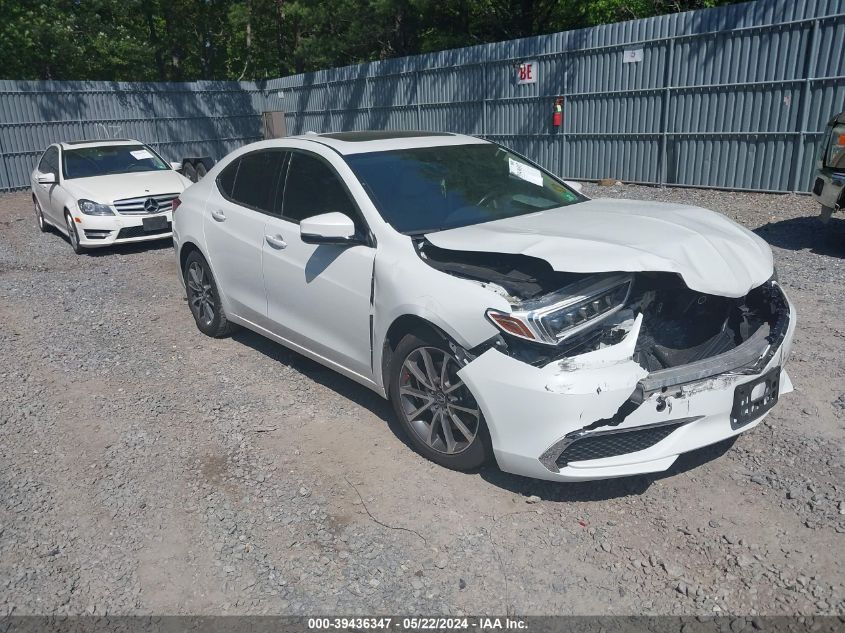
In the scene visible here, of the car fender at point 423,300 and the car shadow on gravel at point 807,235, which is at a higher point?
the car fender at point 423,300

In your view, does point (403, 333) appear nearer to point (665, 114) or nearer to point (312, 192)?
point (312, 192)

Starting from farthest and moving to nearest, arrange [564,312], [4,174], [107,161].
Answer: [4,174]
[107,161]
[564,312]

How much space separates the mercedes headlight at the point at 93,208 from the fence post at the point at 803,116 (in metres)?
10.2

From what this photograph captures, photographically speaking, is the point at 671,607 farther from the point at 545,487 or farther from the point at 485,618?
the point at 545,487

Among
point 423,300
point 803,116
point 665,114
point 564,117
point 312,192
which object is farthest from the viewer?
point 564,117

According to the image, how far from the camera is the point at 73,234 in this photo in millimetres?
10352

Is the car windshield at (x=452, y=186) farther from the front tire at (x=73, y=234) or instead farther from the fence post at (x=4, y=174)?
the fence post at (x=4, y=174)

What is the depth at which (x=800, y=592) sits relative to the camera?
2838 millimetres

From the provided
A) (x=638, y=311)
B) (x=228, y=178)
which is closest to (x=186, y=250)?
(x=228, y=178)

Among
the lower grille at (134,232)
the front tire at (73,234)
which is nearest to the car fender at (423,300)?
the lower grille at (134,232)

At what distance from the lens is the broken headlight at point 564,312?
10.6ft

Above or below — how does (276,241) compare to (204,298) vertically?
above

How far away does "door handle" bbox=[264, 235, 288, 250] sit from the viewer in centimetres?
480

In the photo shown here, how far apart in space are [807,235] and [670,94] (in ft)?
15.7
